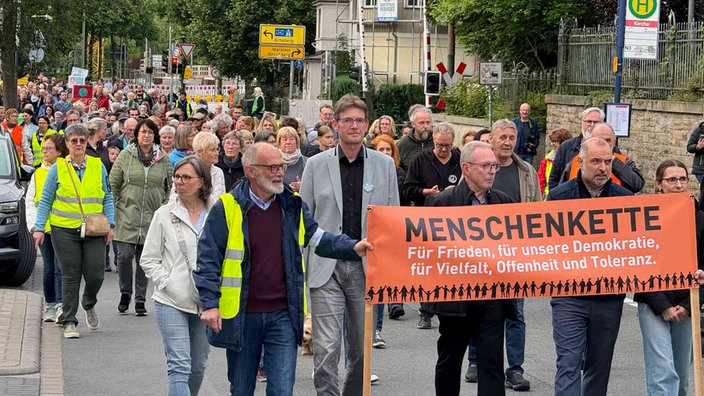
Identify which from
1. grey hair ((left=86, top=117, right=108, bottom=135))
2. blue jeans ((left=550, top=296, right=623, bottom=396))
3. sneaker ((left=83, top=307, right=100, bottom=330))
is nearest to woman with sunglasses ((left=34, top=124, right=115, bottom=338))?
sneaker ((left=83, top=307, right=100, bottom=330))

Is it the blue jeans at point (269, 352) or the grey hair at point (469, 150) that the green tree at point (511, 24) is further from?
the blue jeans at point (269, 352)

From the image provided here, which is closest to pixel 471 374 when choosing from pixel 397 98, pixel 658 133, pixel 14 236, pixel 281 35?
pixel 14 236

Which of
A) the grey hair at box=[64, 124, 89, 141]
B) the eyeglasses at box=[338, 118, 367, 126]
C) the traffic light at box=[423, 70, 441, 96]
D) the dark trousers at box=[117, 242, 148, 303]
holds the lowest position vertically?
the dark trousers at box=[117, 242, 148, 303]

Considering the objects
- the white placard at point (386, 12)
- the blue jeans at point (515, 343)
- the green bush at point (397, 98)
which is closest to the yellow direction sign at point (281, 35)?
the green bush at point (397, 98)

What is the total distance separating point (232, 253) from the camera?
701cm

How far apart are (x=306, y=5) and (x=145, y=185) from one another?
2897 inches

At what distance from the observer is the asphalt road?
388 inches

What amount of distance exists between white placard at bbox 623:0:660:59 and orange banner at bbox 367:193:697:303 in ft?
48.8

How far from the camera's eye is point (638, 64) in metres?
26.0

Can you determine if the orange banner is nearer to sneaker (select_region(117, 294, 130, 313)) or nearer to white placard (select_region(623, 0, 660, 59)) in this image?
sneaker (select_region(117, 294, 130, 313))

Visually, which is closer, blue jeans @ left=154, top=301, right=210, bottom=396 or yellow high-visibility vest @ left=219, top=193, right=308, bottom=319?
yellow high-visibility vest @ left=219, top=193, right=308, bottom=319

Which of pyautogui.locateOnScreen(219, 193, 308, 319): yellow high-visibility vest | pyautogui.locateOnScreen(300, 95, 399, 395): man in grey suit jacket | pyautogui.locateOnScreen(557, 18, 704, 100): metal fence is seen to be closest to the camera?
pyautogui.locateOnScreen(219, 193, 308, 319): yellow high-visibility vest

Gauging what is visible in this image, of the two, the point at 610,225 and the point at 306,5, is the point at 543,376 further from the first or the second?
the point at 306,5

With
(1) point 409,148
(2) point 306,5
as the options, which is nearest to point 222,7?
(2) point 306,5
